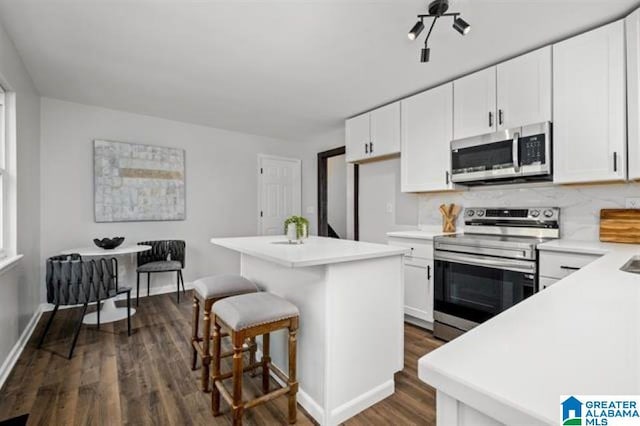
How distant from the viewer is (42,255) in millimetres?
3414

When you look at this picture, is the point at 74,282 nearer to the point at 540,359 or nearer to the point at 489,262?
the point at 540,359

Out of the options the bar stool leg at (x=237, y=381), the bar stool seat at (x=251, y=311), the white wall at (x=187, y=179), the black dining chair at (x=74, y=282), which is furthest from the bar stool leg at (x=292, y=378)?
the white wall at (x=187, y=179)

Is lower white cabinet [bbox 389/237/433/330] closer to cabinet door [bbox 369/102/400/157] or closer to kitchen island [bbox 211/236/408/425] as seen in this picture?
kitchen island [bbox 211/236/408/425]

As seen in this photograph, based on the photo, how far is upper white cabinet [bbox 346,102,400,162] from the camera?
3447 millimetres

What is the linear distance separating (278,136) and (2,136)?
342cm

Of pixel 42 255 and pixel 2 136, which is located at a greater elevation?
pixel 2 136

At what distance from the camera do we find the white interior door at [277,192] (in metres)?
5.15

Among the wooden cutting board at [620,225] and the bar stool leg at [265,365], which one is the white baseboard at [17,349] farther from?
the wooden cutting board at [620,225]

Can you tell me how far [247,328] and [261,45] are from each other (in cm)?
201

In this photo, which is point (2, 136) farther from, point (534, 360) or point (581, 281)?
point (581, 281)

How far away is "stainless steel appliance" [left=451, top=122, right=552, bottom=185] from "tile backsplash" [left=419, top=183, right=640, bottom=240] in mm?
176

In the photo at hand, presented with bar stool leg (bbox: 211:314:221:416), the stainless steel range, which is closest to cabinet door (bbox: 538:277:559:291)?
the stainless steel range

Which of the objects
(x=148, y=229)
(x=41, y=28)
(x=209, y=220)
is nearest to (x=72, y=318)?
(x=148, y=229)

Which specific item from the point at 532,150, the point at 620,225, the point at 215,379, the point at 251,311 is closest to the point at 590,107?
the point at 532,150
